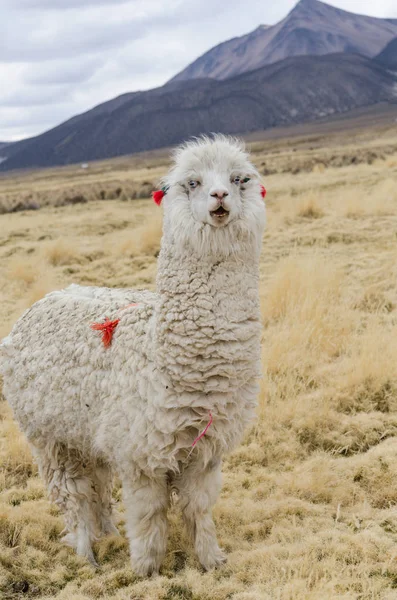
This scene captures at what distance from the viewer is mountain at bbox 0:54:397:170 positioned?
130 meters

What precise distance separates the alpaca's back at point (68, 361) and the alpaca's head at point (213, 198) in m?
0.62

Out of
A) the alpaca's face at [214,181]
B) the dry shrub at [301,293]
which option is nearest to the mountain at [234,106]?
the dry shrub at [301,293]

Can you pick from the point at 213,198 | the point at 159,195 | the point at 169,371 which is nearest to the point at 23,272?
the point at 159,195

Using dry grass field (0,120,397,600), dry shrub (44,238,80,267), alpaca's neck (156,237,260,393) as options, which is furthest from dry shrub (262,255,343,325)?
dry shrub (44,238,80,267)

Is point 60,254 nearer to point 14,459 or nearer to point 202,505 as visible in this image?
point 14,459

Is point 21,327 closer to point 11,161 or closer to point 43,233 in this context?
point 43,233

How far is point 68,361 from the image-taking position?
125 inches

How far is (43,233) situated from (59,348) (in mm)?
9854

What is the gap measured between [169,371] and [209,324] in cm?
29

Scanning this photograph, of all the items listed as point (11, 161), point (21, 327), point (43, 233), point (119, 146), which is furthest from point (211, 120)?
point (21, 327)

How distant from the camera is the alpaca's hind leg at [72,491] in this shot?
3330mm

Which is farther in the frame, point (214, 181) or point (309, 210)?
point (309, 210)

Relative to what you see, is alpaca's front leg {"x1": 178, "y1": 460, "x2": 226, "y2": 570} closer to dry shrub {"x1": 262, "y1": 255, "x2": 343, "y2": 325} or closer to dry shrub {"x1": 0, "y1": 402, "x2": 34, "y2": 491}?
dry shrub {"x1": 0, "y1": 402, "x2": 34, "y2": 491}

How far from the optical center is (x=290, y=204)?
483 inches
